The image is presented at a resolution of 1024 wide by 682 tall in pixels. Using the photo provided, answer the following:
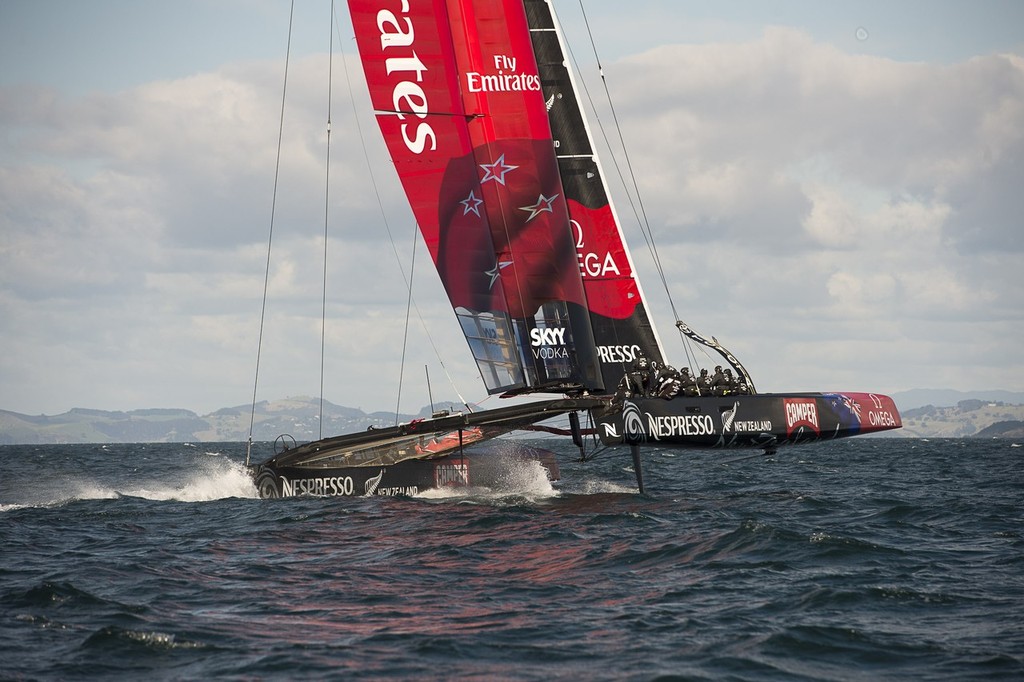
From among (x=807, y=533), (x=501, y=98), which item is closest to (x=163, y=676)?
(x=807, y=533)

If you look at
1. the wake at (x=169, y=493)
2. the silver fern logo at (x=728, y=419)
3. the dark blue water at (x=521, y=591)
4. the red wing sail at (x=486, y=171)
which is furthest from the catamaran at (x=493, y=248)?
the wake at (x=169, y=493)

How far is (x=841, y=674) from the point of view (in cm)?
702

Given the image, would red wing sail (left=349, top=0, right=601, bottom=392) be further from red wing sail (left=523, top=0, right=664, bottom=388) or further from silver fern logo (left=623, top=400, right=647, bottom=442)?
silver fern logo (left=623, top=400, right=647, bottom=442)

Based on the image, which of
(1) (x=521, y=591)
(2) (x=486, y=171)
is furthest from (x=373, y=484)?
(1) (x=521, y=591)

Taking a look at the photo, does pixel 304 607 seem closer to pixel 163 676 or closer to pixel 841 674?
pixel 163 676

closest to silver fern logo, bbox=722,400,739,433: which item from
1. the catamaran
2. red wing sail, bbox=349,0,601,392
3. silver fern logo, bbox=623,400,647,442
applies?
the catamaran

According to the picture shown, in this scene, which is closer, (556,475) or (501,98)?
(501,98)

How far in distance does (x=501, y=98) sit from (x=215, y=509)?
7.74m

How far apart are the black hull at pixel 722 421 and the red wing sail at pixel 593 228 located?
2038 mm

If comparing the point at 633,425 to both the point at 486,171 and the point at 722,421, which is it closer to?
the point at 722,421

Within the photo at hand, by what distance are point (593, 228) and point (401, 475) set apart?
498 centimetres

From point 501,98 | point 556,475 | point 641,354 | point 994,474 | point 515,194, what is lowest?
→ point 994,474

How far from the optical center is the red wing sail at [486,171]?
655 inches

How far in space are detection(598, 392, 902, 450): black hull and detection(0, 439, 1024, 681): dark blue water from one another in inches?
38.7
